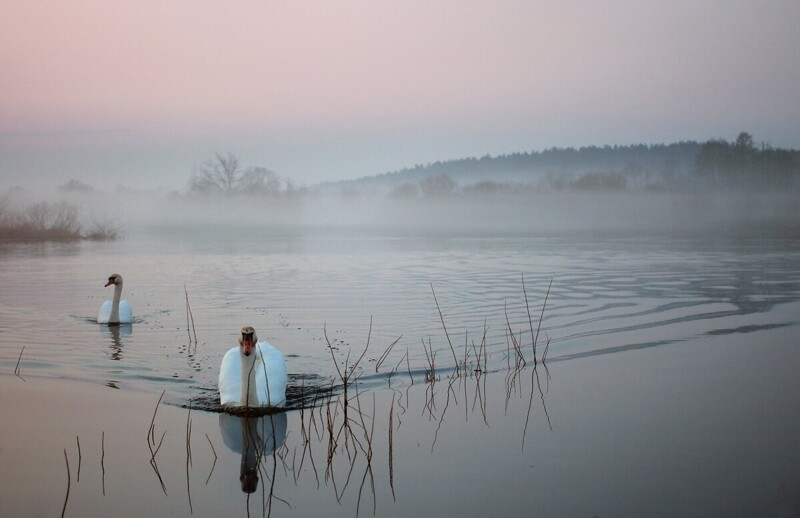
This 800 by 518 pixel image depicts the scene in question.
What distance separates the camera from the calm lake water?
19.4 feet

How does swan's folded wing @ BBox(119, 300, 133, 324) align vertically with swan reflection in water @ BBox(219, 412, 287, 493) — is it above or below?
above

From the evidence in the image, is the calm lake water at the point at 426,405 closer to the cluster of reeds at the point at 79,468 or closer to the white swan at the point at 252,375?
the cluster of reeds at the point at 79,468

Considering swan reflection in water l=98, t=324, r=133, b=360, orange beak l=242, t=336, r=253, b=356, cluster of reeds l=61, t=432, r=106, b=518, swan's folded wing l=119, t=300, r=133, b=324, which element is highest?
orange beak l=242, t=336, r=253, b=356

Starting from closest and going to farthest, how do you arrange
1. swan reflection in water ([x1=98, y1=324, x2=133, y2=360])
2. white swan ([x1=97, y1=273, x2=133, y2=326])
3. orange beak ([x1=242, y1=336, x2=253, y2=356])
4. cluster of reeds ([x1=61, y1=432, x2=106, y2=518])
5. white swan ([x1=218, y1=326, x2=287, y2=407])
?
cluster of reeds ([x1=61, y1=432, x2=106, y2=518])
orange beak ([x1=242, y1=336, x2=253, y2=356])
white swan ([x1=218, y1=326, x2=287, y2=407])
swan reflection in water ([x1=98, y1=324, x2=133, y2=360])
white swan ([x1=97, y1=273, x2=133, y2=326])

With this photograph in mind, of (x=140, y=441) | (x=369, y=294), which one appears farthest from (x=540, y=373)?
(x=369, y=294)

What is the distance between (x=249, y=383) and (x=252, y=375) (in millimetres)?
91

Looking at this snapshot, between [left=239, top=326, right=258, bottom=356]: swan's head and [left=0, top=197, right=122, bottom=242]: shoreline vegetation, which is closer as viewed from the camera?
[left=239, top=326, right=258, bottom=356]: swan's head

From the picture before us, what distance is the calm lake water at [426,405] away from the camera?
5902 mm

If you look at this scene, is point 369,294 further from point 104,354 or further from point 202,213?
point 202,213

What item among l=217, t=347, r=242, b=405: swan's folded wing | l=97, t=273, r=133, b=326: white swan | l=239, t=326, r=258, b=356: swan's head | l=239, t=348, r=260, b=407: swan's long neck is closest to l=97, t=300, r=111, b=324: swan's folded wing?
l=97, t=273, r=133, b=326: white swan

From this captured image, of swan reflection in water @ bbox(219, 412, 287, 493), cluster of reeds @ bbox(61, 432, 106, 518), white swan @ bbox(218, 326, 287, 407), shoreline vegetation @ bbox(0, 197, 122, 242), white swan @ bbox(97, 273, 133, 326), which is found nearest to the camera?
cluster of reeds @ bbox(61, 432, 106, 518)

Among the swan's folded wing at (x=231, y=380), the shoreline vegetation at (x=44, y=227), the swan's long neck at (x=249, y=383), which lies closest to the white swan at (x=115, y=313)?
Result: the swan's folded wing at (x=231, y=380)

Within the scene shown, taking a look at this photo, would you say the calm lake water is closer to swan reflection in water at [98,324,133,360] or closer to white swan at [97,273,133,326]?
swan reflection in water at [98,324,133,360]

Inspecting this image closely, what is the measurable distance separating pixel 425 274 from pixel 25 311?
1028 centimetres
